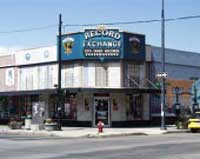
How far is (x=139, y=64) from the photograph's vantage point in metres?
43.7

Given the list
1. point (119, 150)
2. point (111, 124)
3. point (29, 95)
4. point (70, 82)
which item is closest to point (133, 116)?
point (111, 124)

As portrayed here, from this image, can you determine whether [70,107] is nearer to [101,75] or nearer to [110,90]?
[101,75]

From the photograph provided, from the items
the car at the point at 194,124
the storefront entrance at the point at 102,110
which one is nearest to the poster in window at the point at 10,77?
the storefront entrance at the point at 102,110

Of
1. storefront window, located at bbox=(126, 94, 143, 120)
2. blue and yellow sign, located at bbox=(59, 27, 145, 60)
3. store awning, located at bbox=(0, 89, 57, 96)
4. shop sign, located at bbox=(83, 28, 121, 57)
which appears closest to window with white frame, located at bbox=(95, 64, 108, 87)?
blue and yellow sign, located at bbox=(59, 27, 145, 60)

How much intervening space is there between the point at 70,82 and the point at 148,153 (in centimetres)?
2387

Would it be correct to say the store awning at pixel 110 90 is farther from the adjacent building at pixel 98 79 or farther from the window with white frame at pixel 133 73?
the window with white frame at pixel 133 73

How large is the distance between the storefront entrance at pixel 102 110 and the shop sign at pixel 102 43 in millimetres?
3589

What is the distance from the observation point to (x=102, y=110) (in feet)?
139

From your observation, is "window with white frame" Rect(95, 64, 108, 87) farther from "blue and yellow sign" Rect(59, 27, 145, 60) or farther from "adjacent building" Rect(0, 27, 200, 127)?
"blue and yellow sign" Rect(59, 27, 145, 60)

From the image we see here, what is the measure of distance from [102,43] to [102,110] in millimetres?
5257

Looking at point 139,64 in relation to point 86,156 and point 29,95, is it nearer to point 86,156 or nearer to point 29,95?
point 29,95

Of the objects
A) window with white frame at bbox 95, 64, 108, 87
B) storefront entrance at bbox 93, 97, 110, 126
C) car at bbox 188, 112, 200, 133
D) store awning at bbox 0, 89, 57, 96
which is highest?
window with white frame at bbox 95, 64, 108, 87

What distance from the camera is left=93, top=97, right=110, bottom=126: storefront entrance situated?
42.3m

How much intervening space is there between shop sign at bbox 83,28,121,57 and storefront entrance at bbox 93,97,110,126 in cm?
359
